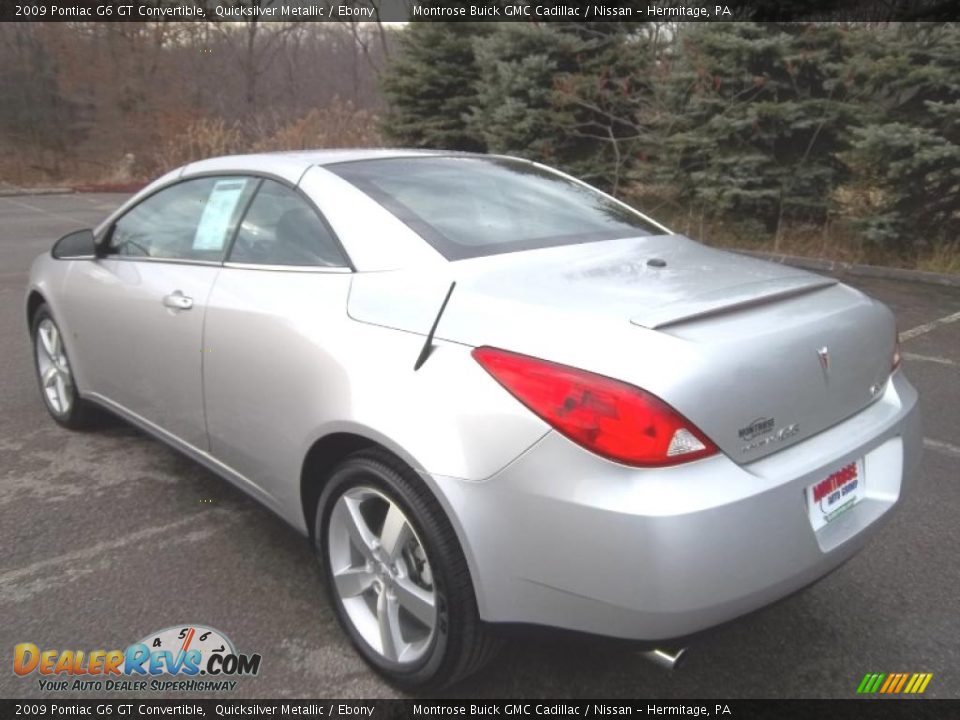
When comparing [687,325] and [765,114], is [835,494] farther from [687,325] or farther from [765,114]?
[765,114]

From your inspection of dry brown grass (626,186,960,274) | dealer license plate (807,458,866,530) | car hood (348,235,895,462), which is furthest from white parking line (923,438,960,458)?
dry brown grass (626,186,960,274)

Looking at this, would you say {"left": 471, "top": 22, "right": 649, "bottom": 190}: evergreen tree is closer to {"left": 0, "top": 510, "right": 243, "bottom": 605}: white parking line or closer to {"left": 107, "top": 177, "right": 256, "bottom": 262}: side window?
{"left": 107, "top": 177, "right": 256, "bottom": 262}: side window

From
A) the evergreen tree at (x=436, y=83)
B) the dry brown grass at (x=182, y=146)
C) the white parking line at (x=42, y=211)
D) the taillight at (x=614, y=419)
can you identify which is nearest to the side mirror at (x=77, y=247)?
the taillight at (x=614, y=419)

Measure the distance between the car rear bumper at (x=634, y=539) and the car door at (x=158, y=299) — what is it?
4.85ft

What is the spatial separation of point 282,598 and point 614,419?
152cm

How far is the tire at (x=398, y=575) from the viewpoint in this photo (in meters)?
2.04

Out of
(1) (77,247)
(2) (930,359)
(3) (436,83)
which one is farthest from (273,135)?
(2) (930,359)

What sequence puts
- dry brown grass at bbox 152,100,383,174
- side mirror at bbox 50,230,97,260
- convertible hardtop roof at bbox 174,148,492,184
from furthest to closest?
1. dry brown grass at bbox 152,100,383,174
2. side mirror at bbox 50,230,97,260
3. convertible hardtop roof at bbox 174,148,492,184

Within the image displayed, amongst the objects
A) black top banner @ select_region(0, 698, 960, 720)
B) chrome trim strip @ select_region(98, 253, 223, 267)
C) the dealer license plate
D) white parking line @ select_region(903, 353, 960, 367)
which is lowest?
white parking line @ select_region(903, 353, 960, 367)

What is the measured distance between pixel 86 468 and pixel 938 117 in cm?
828

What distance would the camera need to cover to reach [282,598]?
108 inches

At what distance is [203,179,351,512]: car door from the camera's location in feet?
7.97

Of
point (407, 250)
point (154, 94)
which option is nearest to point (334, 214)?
point (407, 250)

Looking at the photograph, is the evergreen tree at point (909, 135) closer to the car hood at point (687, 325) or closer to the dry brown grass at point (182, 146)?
the car hood at point (687, 325)
